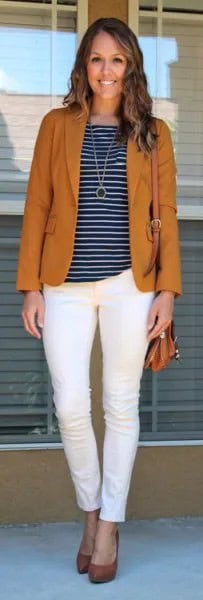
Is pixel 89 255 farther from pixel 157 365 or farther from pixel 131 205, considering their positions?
pixel 157 365

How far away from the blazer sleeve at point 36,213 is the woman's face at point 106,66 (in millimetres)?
209

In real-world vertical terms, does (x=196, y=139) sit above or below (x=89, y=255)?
above

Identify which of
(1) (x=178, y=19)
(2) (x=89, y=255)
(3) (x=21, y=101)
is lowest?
(2) (x=89, y=255)

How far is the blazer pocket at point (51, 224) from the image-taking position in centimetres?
317

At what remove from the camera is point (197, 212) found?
13.6 ft

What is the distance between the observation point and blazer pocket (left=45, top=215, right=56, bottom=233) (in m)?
3.17

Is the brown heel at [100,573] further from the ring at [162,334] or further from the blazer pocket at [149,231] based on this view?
the blazer pocket at [149,231]

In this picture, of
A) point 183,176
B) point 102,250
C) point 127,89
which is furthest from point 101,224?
point 183,176

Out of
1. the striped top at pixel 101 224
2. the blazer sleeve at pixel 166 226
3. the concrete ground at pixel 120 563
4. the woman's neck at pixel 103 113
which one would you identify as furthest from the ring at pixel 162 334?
the concrete ground at pixel 120 563

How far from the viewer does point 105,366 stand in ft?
10.6

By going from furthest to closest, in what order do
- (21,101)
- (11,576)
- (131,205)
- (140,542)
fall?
(21,101) < (140,542) < (11,576) < (131,205)

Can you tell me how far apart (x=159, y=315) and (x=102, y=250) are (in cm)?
29

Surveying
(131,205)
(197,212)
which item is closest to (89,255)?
(131,205)

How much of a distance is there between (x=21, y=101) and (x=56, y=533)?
6.06 feet
